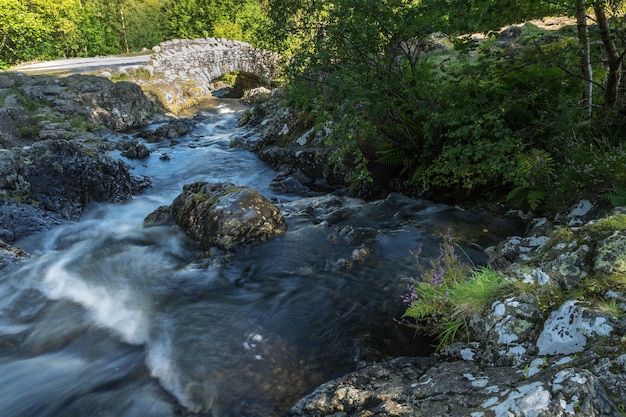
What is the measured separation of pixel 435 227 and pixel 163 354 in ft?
16.5

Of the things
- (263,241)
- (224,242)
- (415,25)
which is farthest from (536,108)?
(224,242)

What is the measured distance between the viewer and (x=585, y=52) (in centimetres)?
590

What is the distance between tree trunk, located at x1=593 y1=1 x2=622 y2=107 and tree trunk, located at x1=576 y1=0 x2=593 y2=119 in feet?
0.54

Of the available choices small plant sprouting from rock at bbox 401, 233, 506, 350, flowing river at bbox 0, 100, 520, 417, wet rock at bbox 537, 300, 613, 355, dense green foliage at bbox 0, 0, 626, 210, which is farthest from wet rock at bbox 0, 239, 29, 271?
wet rock at bbox 537, 300, 613, 355

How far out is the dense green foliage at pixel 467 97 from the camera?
575 centimetres

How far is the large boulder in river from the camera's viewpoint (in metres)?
6.98

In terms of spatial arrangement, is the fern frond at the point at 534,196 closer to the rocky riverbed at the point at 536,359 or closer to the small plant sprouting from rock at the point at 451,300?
the rocky riverbed at the point at 536,359

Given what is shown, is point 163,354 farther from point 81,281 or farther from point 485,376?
point 485,376

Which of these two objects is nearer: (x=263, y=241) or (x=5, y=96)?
(x=263, y=241)

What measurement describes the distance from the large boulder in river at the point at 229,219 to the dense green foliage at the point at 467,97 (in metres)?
2.04

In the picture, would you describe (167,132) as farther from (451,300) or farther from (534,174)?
(451,300)

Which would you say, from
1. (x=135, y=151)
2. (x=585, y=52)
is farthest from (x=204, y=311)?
(x=135, y=151)

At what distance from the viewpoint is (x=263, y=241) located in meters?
7.14

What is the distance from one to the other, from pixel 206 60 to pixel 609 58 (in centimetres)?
2364
